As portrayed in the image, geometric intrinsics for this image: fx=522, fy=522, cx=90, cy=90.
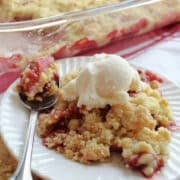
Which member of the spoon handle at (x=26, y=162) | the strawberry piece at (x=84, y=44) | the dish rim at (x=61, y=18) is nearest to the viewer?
the spoon handle at (x=26, y=162)

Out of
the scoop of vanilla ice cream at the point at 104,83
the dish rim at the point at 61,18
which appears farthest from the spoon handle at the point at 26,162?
the dish rim at the point at 61,18

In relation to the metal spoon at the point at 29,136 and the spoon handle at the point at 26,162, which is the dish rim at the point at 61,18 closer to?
the metal spoon at the point at 29,136

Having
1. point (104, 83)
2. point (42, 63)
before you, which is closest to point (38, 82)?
point (42, 63)

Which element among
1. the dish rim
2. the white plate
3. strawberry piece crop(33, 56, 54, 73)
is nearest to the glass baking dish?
the dish rim

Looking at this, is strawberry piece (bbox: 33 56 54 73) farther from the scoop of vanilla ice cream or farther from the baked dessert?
the scoop of vanilla ice cream

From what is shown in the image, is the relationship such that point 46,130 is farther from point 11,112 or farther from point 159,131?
point 159,131

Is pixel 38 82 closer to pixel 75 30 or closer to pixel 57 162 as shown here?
pixel 57 162
